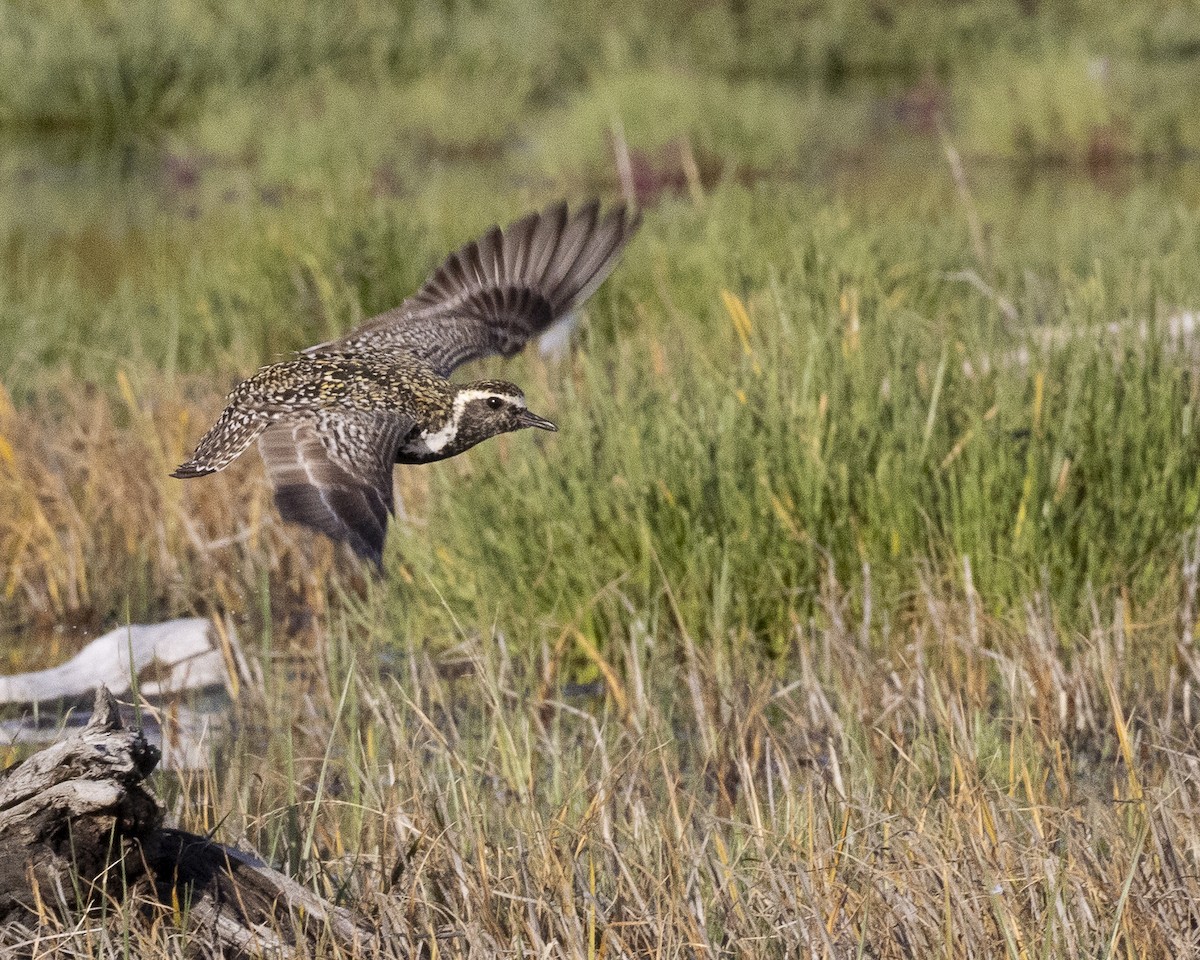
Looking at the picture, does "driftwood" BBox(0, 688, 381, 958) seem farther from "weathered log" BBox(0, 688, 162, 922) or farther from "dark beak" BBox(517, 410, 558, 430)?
"dark beak" BBox(517, 410, 558, 430)

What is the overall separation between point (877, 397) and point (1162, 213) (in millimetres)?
6727

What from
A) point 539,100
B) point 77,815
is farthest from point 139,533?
point 539,100

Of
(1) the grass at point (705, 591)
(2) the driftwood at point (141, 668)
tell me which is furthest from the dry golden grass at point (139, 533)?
(2) the driftwood at point (141, 668)

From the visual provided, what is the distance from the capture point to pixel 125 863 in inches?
101

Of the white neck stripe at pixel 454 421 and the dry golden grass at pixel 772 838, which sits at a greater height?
the white neck stripe at pixel 454 421

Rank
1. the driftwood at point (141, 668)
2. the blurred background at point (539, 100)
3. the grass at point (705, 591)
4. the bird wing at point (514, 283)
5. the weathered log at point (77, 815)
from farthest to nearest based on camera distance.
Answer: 1. the blurred background at point (539, 100)
2. the driftwood at point (141, 668)
3. the bird wing at point (514, 283)
4. the grass at point (705, 591)
5. the weathered log at point (77, 815)

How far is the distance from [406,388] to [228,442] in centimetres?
30

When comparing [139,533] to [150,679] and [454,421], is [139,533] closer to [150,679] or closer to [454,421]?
[150,679]

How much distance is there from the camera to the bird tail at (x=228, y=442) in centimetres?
292

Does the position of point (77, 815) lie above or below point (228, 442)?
below

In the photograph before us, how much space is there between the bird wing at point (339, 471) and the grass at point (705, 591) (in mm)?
170

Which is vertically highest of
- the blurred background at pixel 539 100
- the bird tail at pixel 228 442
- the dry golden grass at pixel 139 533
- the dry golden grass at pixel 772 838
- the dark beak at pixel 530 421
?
the bird tail at pixel 228 442

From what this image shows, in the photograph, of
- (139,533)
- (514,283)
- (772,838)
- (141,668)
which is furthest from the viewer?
(139,533)

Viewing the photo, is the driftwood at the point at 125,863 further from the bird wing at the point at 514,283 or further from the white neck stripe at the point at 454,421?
the bird wing at the point at 514,283
